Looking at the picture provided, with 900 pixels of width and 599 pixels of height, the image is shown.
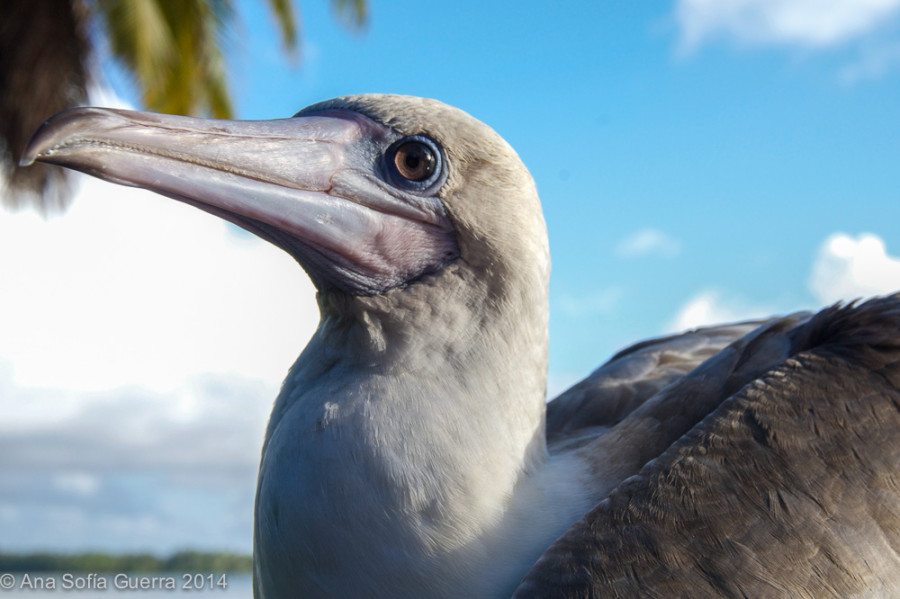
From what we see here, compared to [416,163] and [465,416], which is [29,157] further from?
[465,416]

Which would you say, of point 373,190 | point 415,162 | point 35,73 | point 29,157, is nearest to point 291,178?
point 373,190

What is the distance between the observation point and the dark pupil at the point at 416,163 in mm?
2551

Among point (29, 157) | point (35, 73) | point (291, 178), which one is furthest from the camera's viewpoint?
point (35, 73)

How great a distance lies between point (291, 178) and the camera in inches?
94.0

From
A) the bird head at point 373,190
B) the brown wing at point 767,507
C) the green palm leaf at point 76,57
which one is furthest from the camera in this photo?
the green palm leaf at point 76,57

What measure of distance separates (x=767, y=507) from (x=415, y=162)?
138 cm

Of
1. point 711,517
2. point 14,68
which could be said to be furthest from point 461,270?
point 14,68

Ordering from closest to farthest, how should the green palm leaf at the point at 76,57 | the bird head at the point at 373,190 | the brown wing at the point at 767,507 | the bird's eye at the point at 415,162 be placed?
the brown wing at the point at 767,507
the bird head at the point at 373,190
the bird's eye at the point at 415,162
the green palm leaf at the point at 76,57

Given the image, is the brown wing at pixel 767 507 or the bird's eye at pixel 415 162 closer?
the brown wing at pixel 767 507

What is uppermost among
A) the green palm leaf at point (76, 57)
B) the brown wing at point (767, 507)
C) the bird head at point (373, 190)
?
the green palm leaf at point (76, 57)

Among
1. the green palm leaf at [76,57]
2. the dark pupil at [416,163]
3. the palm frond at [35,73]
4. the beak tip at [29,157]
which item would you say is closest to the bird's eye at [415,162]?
the dark pupil at [416,163]

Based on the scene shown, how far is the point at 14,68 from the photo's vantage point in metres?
15.8

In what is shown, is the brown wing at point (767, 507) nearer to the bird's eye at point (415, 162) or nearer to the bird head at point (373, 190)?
the bird head at point (373, 190)

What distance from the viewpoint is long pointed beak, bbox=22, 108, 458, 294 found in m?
2.17
